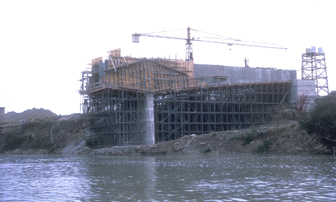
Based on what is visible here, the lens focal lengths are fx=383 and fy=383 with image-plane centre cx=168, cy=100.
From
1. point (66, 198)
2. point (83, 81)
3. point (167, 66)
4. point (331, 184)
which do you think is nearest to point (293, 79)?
point (167, 66)

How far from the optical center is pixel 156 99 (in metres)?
51.7

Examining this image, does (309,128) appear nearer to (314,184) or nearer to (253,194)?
(314,184)

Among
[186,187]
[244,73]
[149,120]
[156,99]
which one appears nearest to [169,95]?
[156,99]

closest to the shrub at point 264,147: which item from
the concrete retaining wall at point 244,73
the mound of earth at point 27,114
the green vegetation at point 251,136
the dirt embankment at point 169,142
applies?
the dirt embankment at point 169,142

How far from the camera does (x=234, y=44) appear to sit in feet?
291

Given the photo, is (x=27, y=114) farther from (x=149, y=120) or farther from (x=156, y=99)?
(x=149, y=120)

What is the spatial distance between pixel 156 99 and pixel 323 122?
991 inches

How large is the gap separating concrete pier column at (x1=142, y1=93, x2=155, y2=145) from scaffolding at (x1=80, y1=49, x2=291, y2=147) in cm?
13

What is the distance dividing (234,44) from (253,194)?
7906 centimetres

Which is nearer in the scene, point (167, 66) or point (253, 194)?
point (253, 194)

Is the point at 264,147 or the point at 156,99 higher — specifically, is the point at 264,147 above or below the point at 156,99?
below

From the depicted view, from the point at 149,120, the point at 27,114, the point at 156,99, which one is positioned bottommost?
the point at 149,120

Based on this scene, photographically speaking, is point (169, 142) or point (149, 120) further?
point (149, 120)

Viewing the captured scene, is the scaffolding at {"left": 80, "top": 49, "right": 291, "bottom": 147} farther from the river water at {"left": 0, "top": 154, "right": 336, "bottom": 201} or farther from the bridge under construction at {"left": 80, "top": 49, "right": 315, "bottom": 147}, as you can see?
the river water at {"left": 0, "top": 154, "right": 336, "bottom": 201}
